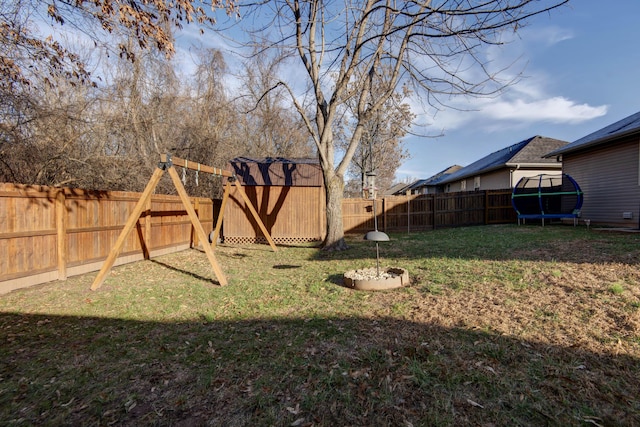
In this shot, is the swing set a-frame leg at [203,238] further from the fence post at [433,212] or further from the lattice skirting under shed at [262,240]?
the fence post at [433,212]

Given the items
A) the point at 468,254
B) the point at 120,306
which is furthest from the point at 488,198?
the point at 120,306

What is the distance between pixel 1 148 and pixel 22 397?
648 cm

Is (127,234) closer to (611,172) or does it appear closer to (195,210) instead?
(195,210)

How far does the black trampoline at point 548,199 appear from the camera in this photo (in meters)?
11.2

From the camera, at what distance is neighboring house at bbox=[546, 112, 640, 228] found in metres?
9.27

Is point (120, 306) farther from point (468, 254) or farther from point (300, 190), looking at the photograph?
point (300, 190)

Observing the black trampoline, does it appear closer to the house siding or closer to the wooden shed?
the house siding

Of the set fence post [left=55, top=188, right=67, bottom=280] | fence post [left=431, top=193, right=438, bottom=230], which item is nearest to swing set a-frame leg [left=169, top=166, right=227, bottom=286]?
fence post [left=55, top=188, right=67, bottom=280]

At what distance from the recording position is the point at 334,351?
2844mm

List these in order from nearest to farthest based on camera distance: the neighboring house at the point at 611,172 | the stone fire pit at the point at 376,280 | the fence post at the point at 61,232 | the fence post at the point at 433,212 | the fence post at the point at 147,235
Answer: the stone fire pit at the point at 376,280 → the fence post at the point at 61,232 → the fence post at the point at 147,235 → the neighboring house at the point at 611,172 → the fence post at the point at 433,212

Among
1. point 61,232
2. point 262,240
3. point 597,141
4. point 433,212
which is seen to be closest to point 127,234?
point 61,232

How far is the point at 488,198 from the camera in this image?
574 inches

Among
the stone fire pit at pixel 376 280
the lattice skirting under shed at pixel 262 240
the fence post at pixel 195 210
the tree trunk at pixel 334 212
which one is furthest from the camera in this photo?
the lattice skirting under shed at pixel 262 240

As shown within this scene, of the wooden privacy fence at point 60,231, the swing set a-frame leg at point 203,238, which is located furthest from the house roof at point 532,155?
the wooden privacy fence at point 60,231
